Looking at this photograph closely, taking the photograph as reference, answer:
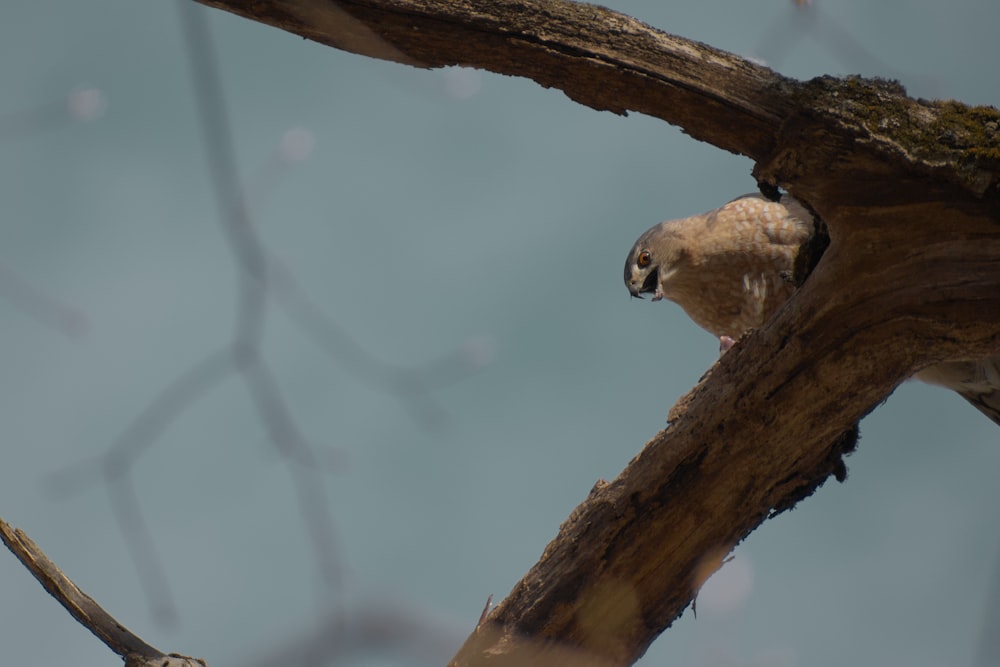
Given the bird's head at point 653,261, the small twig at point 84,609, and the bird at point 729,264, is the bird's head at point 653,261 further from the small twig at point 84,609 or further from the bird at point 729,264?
the small twig at point 84,609

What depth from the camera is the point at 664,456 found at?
334cm

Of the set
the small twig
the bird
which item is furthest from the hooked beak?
the small twig

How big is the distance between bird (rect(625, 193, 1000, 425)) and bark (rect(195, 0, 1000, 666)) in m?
1.37

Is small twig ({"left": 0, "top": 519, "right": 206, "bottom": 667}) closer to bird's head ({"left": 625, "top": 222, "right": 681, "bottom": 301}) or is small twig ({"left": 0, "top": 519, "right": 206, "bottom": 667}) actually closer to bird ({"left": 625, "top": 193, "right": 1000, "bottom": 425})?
bird ({"left": 625, "top": 193, "right": 1000, "bottom": 425})

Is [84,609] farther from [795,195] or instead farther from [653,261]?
[653,261]

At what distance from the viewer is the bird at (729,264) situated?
4.93 metres

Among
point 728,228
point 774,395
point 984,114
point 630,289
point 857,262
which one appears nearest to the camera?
point 984,114

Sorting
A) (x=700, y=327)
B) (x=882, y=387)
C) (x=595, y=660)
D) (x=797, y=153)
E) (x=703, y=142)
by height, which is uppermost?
(x=700, y=327)

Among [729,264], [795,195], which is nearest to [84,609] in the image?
[795,195]

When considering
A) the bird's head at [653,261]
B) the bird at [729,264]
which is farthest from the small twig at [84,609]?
the bird's head at [653,261]

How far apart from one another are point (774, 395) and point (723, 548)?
24.3 inches

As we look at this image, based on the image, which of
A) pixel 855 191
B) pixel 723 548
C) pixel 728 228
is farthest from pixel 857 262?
pixel 728 228

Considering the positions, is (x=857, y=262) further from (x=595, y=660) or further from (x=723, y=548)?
(x=595, y=660)

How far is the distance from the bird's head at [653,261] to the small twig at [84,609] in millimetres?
3328
